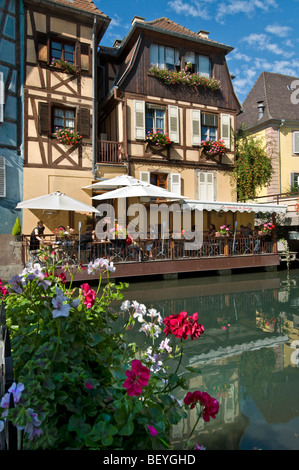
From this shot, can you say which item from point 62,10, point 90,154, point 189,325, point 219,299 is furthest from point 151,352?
point 62,10

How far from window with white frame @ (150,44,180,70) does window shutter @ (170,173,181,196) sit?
4.81 m

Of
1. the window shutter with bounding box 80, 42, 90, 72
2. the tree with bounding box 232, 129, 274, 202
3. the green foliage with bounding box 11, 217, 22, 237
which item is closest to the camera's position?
the green foliage with bounding box 11, 217, 22, 237

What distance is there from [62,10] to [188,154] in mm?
7421

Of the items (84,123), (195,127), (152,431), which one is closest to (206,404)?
(152,431)

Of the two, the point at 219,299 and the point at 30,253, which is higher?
the point at 30,253

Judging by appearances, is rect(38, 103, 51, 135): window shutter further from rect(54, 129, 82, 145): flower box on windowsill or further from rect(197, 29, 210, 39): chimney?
rect(197, 29, 210, 39): chimney

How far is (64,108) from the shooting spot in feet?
42.1

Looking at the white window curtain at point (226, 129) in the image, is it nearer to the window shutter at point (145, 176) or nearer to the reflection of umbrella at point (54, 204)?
the window shutter at point (145, 176)

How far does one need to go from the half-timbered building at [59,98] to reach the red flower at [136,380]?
1128cm

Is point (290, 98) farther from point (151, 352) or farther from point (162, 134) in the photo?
point (151, 352)

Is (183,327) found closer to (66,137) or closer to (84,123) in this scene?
(66,137)

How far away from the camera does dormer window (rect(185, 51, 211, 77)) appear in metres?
15.2

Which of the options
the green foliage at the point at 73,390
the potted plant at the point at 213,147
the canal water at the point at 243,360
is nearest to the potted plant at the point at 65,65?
the potted plant at the point at 213,147

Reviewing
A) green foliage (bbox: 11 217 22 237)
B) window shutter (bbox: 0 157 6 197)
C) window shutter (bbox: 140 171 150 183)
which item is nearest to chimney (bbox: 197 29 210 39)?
window shutter (bbox: 140 171 150 183)
